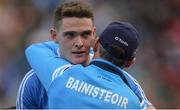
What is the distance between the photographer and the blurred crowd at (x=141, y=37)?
7621 mm

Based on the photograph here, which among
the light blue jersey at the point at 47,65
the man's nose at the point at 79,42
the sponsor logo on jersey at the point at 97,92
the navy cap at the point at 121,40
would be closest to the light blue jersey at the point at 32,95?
the light blue jersey at the point at 47,65

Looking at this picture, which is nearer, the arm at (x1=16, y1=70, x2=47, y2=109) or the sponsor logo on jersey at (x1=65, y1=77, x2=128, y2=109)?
the sponsor logo on jersey at (x1=65, y1=77, x2=128, y2=109)

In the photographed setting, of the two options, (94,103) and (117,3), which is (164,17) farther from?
(94,103)

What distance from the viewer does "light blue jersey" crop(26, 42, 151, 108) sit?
3754 millimetres

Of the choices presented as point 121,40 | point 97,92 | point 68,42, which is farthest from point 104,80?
point 68,42

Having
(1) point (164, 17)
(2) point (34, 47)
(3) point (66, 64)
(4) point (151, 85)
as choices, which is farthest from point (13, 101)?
(3) point (66, 64)

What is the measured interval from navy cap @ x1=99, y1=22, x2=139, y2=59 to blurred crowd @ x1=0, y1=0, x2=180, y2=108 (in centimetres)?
382

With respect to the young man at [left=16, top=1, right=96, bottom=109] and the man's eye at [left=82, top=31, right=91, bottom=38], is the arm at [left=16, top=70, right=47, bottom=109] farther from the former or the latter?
the man's eye at [left=82, top=31, right=91, bottom=38]

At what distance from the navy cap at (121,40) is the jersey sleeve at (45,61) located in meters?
0.41

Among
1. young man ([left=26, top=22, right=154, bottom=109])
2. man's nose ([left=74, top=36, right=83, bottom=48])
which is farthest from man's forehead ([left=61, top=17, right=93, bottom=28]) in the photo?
young man ([left=26, top=22, right=154, bottom=109])

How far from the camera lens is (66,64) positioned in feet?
12.5

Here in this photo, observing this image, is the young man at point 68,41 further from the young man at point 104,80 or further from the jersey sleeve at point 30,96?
the young man at point 104,80

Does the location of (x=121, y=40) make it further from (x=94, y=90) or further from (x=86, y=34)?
(x=86, y=34)

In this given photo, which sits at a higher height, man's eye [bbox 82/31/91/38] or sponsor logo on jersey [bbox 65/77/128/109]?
man's eye [bbox 82/31/91/38]
